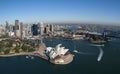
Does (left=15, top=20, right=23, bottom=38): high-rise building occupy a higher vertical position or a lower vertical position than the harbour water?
higher

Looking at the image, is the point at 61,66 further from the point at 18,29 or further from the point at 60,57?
the point at 18,29

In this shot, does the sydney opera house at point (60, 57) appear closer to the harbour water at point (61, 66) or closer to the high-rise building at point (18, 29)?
the harbour water at point (61, 66)

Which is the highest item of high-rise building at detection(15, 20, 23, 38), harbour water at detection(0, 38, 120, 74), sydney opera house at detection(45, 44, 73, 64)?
high-rise building at detection(15, 20, 23, 38)

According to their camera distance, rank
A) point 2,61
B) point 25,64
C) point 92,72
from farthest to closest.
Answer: point 2,61 < point 25,64 < point 92,72

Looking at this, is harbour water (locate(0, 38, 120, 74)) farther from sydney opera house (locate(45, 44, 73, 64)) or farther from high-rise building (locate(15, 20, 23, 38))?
high-rise building (locate(15, 20, 23, 38))

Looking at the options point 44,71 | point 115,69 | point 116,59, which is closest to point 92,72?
point 115,69

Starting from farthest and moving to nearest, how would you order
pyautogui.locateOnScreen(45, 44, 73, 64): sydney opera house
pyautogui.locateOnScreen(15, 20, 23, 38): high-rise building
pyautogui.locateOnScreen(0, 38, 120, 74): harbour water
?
pyautogui.locateOnScreen(15, 20, 23, 38): high-rise building → pyautogui.locateOnScreen(45, 44, 73, 64): sydney opera house → pyautogui.locateOnScreen(0, 38, 120, 74): harbour water

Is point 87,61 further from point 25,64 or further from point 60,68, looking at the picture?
point 25,64

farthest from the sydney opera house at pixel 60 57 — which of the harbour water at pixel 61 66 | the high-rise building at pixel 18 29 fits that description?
the high-rise building at pixel 18 29

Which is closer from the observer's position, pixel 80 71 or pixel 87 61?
pixel 80 71

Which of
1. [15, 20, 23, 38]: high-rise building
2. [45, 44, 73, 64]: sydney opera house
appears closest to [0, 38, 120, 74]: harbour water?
[45, 44, 73, 64]: sydney opera house

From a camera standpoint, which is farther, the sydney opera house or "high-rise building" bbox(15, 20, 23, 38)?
"high-rise building" bbox(15, 20, 23, 38)
